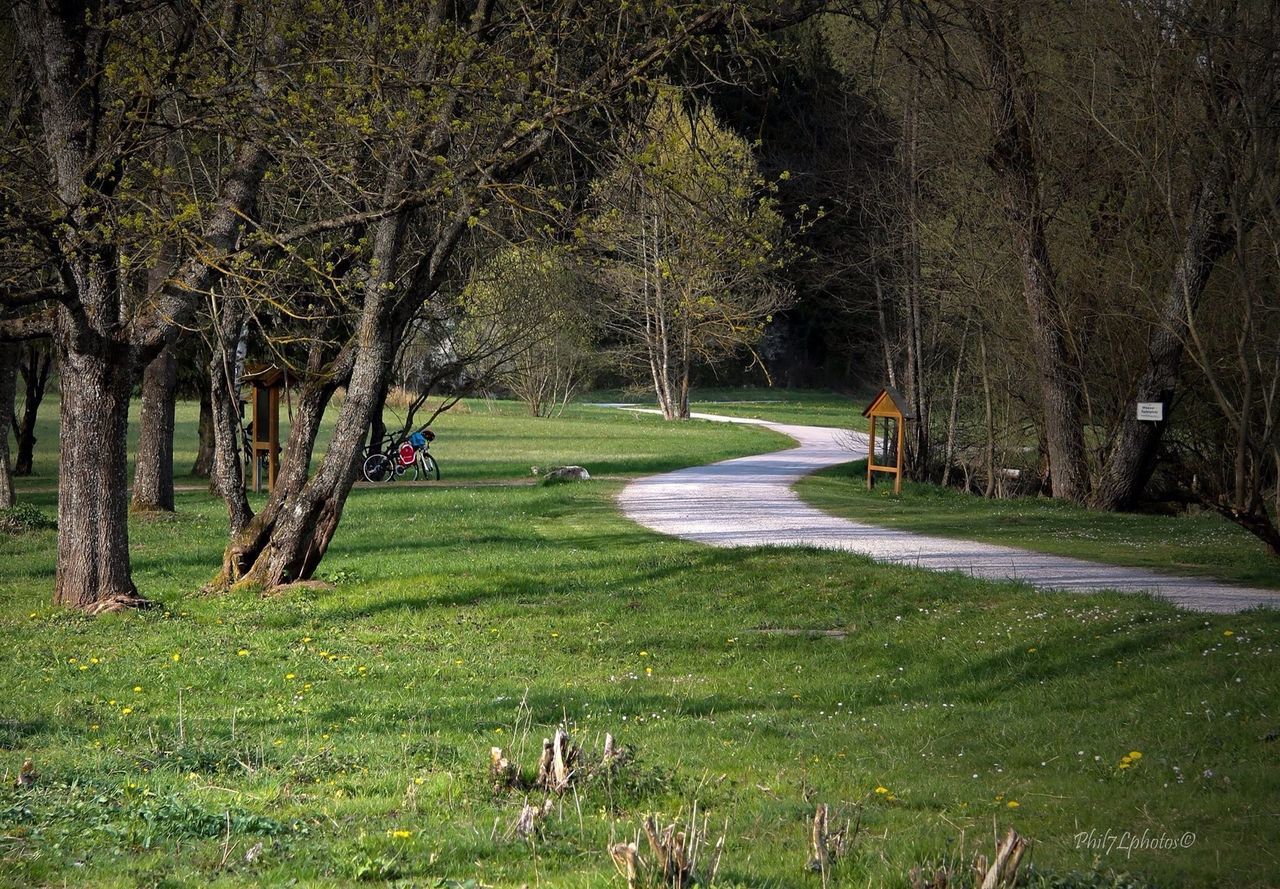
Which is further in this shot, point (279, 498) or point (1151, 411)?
point (1151, 411)

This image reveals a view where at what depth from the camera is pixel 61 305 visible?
478 inches

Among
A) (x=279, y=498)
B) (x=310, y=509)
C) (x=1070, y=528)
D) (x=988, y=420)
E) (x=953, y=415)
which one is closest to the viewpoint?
(x=310, y=509)

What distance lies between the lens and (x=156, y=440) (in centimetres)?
2198

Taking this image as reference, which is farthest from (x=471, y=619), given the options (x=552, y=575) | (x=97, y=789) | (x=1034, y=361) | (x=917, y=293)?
(x=917, y=293)

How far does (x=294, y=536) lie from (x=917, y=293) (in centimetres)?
1783

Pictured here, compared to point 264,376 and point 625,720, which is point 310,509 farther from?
point 264,376

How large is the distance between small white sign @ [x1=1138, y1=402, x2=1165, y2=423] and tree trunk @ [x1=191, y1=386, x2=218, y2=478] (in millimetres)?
19350

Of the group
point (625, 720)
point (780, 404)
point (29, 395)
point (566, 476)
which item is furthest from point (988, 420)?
point (780, 404)

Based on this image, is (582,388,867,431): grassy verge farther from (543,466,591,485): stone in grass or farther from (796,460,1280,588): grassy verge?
(796,460,1280,588): grassy verge

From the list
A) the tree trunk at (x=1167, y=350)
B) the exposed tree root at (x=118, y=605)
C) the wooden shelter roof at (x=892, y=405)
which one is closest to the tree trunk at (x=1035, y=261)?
the tree trunk at (x=1167, y=350)

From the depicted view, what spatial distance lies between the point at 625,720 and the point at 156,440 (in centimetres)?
1579

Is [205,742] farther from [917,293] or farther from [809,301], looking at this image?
[809,301]

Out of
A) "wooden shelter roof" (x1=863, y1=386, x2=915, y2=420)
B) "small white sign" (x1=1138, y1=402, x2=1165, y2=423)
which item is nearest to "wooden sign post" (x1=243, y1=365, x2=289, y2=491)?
"wooden shelter roof" (x1=863, y1=386, x2=915, y2=420)

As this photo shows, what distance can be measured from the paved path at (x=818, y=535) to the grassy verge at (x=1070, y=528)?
0.55 meters
